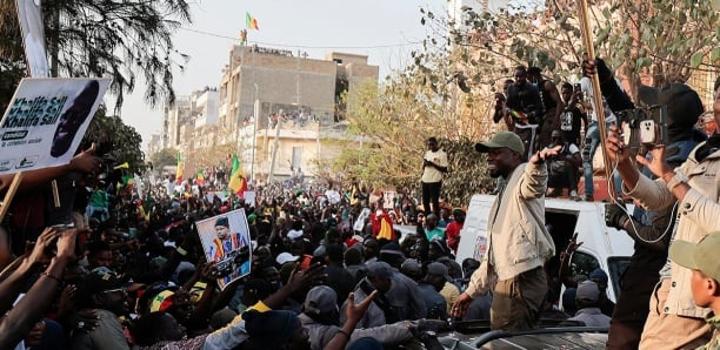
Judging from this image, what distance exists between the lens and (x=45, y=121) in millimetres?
3746

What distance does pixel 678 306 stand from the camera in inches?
125

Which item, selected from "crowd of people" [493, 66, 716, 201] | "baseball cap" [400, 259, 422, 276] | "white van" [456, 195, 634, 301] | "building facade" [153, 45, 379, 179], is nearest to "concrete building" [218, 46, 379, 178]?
"building facade" [153, 45, 379, 179]

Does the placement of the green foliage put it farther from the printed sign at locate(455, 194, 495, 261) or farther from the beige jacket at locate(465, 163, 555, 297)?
the beige jacket at locate(465, 163, 555, 297)

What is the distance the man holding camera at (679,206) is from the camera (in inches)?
123

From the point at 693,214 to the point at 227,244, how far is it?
4.02m

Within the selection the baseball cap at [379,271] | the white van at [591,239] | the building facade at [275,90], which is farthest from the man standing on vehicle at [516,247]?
the building facade at [275,90]

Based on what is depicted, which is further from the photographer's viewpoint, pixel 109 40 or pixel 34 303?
pixel 109 40

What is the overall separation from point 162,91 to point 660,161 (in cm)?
985

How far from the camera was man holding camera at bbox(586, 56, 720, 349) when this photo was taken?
123 inches

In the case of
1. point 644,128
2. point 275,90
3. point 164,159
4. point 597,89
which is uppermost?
point 275,90

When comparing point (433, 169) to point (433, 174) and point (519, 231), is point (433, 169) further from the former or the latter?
point (519, 231)

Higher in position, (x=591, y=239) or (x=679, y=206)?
(x=679, y=206)

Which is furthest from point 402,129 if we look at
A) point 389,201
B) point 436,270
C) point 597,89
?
point 597,89

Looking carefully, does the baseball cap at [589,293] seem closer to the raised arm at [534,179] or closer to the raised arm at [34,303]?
the raised arm at [534,179]
